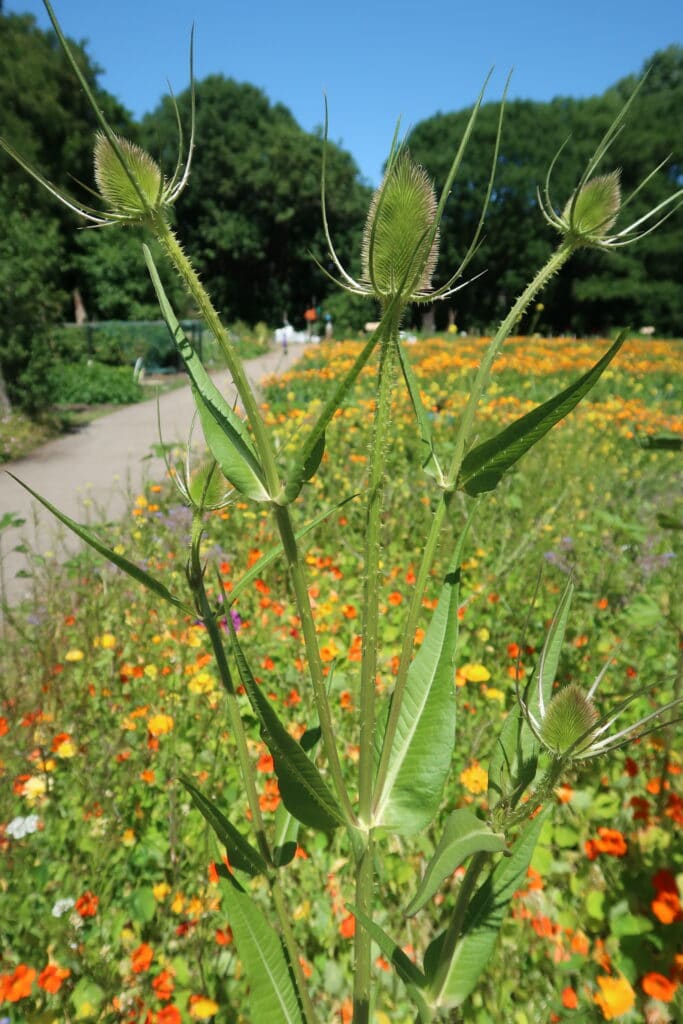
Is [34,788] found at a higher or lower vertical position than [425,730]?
lower

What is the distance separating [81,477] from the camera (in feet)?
22.1

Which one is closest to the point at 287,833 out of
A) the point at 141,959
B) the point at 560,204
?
the point at 141,959

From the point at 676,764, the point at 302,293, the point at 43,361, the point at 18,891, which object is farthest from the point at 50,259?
the point at 302,293

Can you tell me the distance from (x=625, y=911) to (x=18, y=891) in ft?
5.26

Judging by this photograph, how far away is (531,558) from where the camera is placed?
320 centimetres

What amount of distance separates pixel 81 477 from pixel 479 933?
264 inches

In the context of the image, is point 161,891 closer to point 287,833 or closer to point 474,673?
point 287,833

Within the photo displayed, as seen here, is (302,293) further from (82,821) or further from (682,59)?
(82,821)

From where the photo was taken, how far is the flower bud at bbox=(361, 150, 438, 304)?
1.93 ft

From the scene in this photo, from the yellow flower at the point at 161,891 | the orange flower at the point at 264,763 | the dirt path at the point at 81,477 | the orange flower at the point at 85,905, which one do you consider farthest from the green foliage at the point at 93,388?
the orange flower at the point at 85,905

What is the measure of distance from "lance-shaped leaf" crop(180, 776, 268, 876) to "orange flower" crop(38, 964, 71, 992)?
2.78ft

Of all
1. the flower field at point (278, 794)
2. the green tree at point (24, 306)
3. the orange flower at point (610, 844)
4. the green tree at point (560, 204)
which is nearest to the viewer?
the flower field at point (278, 794)

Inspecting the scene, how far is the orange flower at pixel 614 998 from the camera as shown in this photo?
1.29 metres

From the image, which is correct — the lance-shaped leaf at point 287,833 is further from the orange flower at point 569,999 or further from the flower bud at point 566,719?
the orange flower at point 569,999
